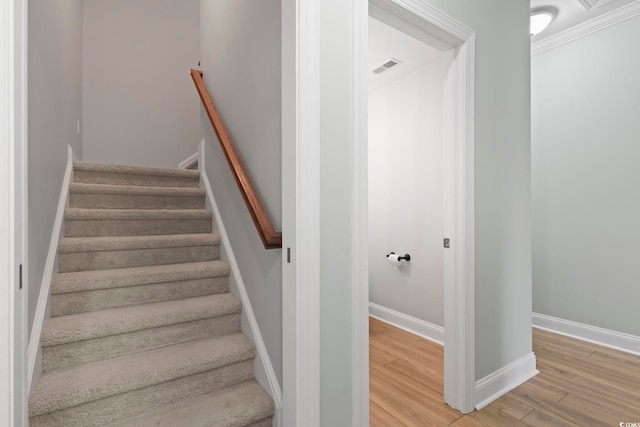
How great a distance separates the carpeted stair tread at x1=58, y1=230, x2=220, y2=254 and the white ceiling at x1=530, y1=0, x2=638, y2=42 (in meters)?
3.08

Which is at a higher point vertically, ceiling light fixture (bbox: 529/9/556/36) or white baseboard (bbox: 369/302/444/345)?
ceiling light fixture (bbox: 529/9/556/36)

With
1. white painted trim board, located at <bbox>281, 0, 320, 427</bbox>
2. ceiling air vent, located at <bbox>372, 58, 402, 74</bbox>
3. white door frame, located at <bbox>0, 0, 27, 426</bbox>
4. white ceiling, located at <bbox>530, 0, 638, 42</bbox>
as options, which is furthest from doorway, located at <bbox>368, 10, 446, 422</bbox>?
white door frame, located at <bbox>0, 0, 27, 426</bbox>

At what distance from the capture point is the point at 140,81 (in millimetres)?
3771

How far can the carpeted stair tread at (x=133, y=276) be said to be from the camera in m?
1.74

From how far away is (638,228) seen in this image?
99.2 inches

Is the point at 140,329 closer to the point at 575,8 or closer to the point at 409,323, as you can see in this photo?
the point at 409,323

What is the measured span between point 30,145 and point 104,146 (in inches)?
93.8

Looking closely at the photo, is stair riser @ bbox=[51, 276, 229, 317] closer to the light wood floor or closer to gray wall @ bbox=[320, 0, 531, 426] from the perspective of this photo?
gray wall @ bbox=[320, 0, 531, 426]

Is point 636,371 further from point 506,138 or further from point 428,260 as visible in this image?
point 506,138

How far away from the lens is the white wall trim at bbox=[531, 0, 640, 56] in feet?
8.26

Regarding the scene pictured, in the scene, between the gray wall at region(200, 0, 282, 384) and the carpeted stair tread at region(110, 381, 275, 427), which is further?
the gray wall at region(200, 0, 282, 384)

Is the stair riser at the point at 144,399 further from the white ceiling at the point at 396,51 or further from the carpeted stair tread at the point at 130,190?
the white ceiling at the point at 396,51

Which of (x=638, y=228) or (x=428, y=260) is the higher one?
(x=638, y=228)

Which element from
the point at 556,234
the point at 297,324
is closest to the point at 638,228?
the point at 556,234
